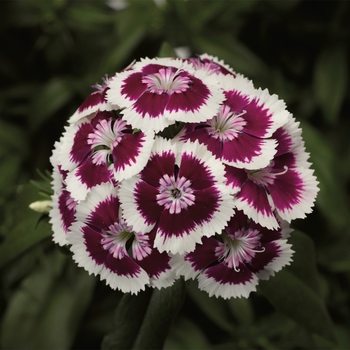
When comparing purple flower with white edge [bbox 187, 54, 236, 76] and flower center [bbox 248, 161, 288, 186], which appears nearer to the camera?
flower center [bbox 248, 161, 288, 186]

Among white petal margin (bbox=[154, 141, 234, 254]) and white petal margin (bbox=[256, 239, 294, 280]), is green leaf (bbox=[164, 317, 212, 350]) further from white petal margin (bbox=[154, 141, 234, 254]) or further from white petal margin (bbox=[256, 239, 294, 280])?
white petal margin (bbox=[154, 141, 234, 254])

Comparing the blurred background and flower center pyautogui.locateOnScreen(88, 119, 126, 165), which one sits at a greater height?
the blurred background

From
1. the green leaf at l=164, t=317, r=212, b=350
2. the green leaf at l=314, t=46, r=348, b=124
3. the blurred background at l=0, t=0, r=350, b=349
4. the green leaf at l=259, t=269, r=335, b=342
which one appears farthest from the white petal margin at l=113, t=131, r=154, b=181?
the green leaf at l=314, t=46, r=348, b=124

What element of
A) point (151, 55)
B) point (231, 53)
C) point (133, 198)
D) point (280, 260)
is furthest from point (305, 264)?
point (151, 55)

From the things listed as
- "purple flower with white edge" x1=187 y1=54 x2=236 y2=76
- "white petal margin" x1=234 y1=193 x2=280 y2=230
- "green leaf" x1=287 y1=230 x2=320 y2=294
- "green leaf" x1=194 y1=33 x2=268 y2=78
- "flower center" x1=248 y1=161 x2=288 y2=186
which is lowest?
"white petal margin" x1=234 y1=193 x2=280 y2=230

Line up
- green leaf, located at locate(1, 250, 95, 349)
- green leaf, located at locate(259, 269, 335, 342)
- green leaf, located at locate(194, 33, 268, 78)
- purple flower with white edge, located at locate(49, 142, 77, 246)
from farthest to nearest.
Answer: green leaf, located at locate(194, 33, 268, 78), green leaf, located at locate(1, 250, 95, 349), green leaf, located at locate(259, 269, 335, 342), purple flower with white edge, located at locate(49, 142, 77, 246)
